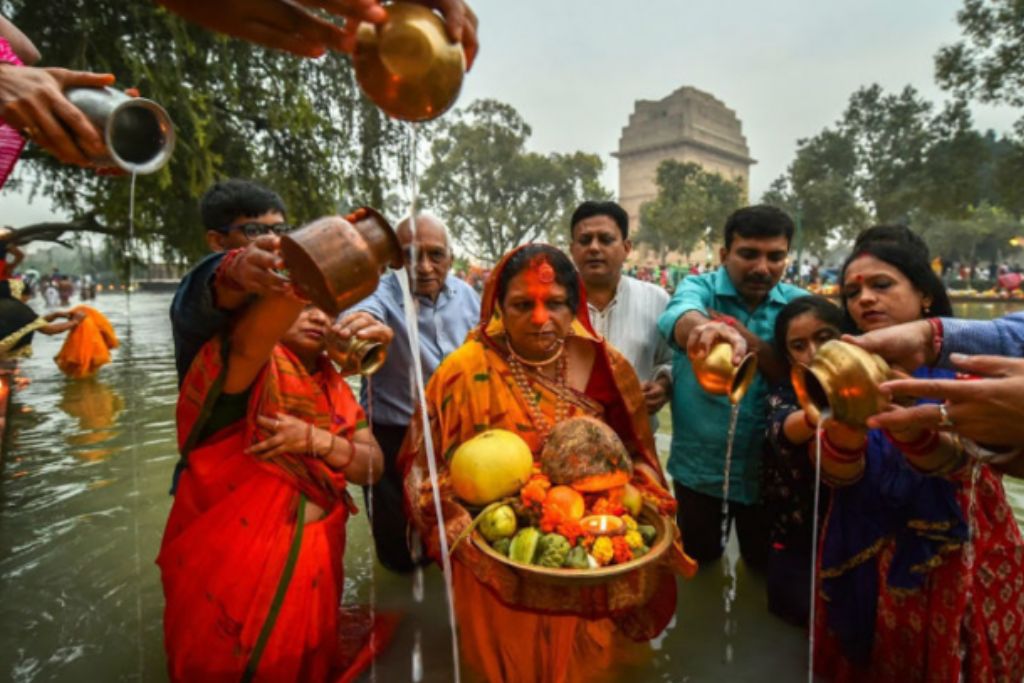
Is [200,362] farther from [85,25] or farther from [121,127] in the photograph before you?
[85,25]

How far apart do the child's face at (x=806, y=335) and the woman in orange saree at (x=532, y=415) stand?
2.55 ft

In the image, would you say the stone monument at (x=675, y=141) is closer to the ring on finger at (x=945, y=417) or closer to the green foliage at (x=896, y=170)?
the green foliage at (x=896, y=170)

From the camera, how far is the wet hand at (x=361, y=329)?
231 cm

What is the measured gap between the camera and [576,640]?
281 cm

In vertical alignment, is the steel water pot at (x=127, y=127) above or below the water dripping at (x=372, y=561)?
above

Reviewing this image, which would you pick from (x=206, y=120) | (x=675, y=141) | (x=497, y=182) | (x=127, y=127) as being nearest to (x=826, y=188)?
(x=497, y=182)

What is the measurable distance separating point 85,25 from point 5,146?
652 cm

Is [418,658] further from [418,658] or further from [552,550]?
[552,550]

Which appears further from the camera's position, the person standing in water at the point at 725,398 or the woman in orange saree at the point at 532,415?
the person standing in water at the point at 725,398

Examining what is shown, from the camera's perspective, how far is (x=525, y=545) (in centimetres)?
214

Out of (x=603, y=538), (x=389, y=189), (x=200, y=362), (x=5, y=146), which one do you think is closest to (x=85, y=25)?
(x=389, y=189)

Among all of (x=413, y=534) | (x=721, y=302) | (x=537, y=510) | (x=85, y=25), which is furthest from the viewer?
(x=85, y=25)

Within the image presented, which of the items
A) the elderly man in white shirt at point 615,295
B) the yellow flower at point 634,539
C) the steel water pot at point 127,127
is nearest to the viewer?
the steel water pot at point 127,127

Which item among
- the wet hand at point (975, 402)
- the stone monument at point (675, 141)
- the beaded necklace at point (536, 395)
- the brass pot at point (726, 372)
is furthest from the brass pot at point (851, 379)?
the stone monument at point (675, 141)
